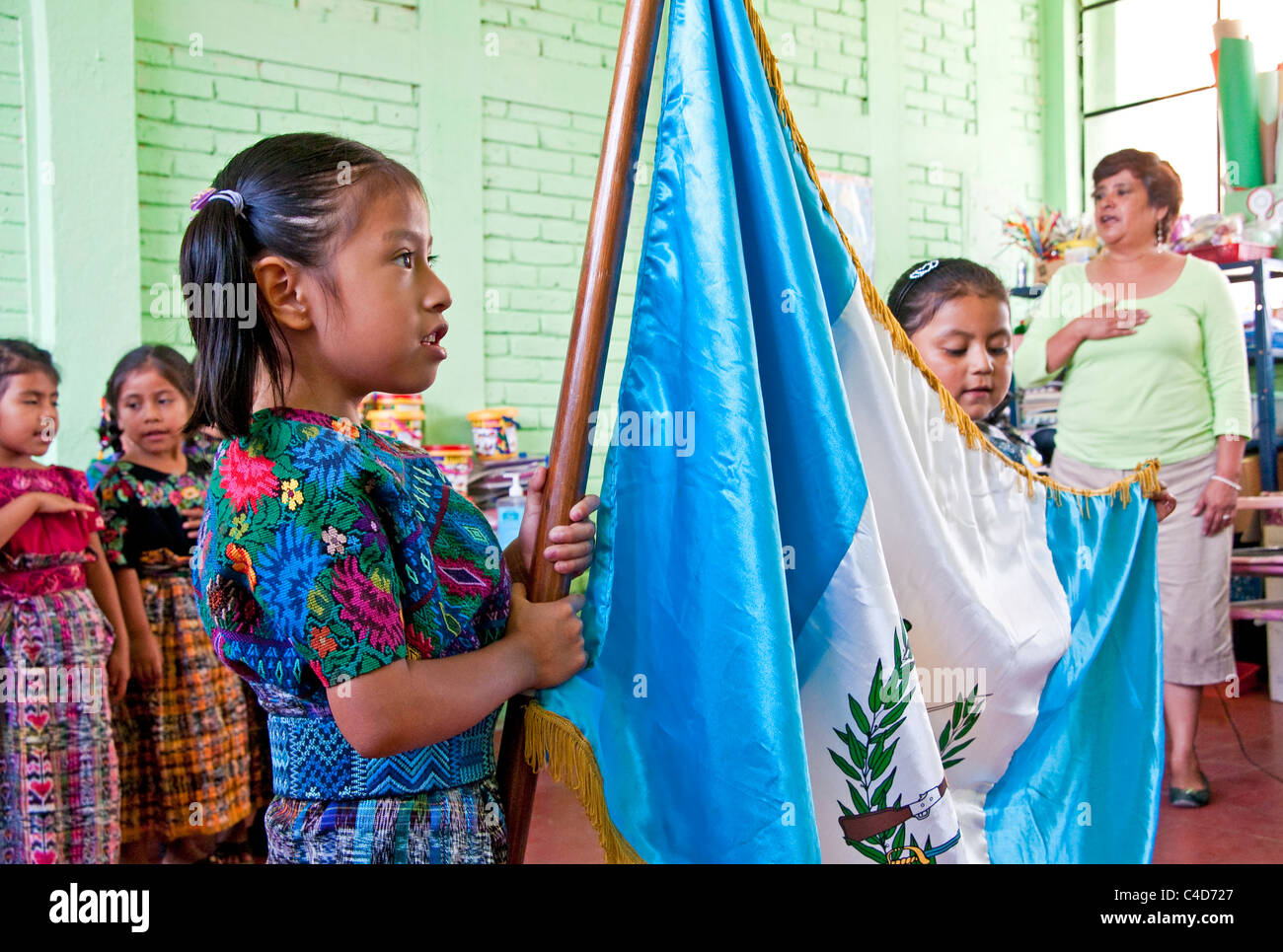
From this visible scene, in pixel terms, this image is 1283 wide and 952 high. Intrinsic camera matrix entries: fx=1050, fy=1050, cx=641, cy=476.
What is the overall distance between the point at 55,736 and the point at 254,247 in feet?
6.01

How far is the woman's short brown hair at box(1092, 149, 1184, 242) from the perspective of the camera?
10.7 feet

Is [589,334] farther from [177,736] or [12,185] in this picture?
[12,185]

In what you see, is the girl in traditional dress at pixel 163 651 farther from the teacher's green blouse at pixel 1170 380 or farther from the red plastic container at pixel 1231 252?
the red plastic container at pixel 1231 252

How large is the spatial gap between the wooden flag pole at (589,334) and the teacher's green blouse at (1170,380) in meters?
2.47

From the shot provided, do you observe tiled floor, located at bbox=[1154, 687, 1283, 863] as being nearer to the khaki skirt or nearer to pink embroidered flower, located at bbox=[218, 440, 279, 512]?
the khaki skirt

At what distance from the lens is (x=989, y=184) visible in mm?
6660

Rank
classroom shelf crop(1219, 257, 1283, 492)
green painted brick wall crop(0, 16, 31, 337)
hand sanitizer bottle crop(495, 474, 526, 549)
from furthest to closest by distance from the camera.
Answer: classroom shelf crop(1219, 257, 1283, 492)
hand sanitizer bottle crop(495, 474, 526, 549)
green painted brick wall crop(0, 16, 31, 337)

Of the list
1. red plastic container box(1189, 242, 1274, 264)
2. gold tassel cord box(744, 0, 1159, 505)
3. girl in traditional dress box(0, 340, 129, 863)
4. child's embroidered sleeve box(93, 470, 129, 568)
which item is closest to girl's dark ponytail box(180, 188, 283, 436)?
gold tassel cord box(744, 0, 1159, 505)

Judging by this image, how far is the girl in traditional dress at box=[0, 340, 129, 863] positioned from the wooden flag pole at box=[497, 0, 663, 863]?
166 cm

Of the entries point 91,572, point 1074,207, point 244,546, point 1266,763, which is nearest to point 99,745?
point 91,572

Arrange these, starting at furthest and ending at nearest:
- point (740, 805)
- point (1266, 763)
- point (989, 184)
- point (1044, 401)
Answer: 1. point (989, 184)
2. point (1044, 401)
3. point (1266, 763)
4. point (740, 805)

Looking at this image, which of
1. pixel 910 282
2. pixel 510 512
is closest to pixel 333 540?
pixel 910 282

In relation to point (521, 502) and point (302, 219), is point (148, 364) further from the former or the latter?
point (302, 219)

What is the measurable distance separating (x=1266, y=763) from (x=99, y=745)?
3.64 meters
